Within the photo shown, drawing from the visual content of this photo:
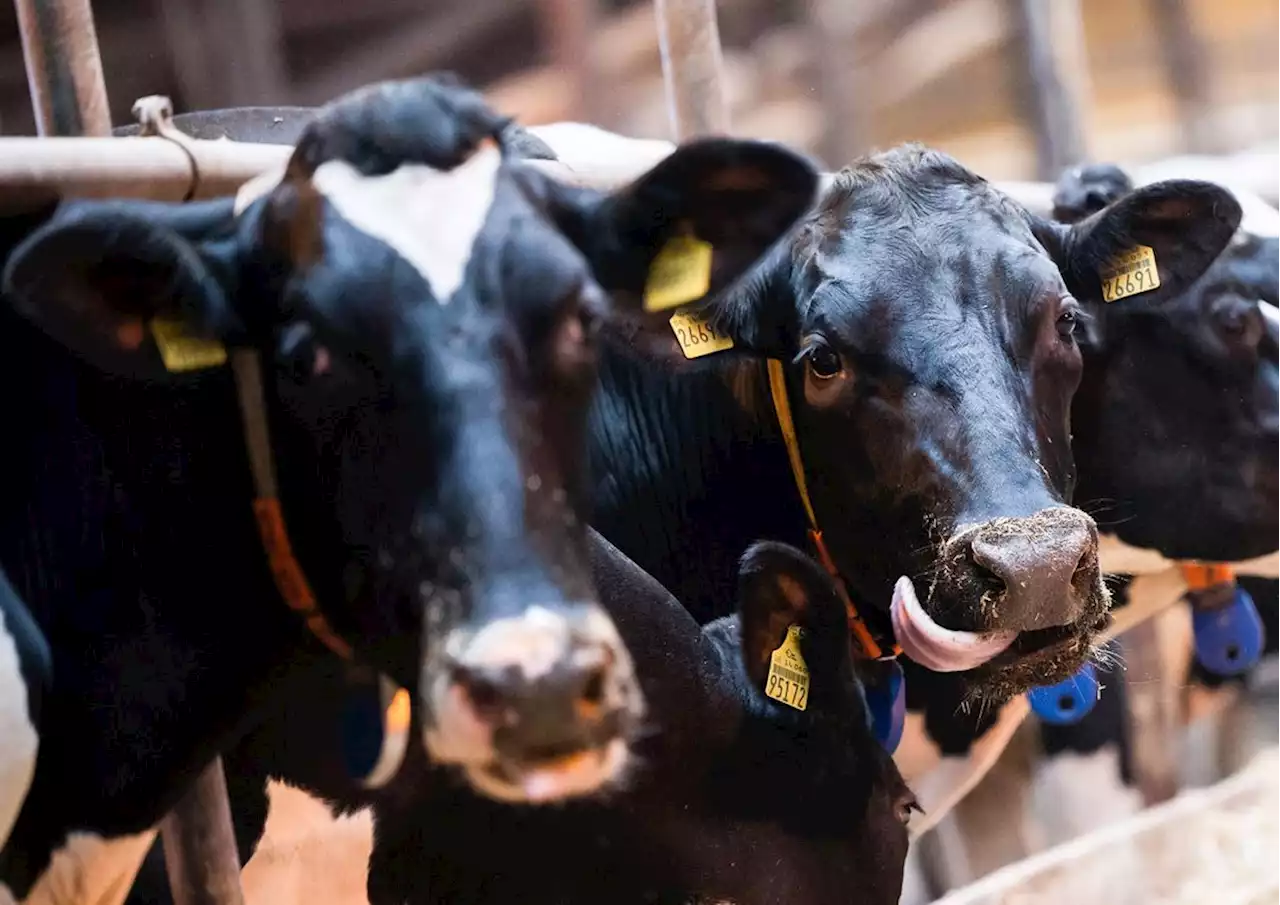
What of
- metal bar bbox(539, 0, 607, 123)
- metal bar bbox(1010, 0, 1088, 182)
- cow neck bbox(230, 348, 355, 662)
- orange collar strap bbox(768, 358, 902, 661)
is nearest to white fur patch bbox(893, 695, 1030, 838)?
orange collar strap bbox(768, 358, 902, 661)

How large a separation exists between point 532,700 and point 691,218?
555 millimetres

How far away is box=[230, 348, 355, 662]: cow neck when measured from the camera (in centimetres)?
125

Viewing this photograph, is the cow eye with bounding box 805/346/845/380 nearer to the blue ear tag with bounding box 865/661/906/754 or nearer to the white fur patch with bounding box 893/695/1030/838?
the blue ear tag with bounding box 865/661/906/754

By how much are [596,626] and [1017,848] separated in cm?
272

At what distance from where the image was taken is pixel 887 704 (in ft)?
6.19

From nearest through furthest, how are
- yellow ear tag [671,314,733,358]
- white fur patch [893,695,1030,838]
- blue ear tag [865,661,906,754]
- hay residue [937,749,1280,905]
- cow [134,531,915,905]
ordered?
cow [134,531,915,905], yellow ear tag [671,314,733,358], blue ear tag [865,661,906,754], white fur patch [893,695,1030,838], hay residue [937,749,1280,905]

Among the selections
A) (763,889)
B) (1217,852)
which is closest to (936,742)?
(763,889)

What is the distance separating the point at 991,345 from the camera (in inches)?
64.4

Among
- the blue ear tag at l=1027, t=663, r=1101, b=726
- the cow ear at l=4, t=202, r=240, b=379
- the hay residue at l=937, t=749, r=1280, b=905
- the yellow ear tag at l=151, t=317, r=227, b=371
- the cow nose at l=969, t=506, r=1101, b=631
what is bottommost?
the hay residue at l=937, t=749, r=1280, b=905

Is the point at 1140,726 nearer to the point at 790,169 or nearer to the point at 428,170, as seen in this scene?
the point at 790,169

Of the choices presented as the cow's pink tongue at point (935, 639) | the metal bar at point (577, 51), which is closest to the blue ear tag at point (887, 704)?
the cow's pink tongue at point (935, 639)

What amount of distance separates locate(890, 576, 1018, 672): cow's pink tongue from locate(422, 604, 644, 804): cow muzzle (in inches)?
21.4

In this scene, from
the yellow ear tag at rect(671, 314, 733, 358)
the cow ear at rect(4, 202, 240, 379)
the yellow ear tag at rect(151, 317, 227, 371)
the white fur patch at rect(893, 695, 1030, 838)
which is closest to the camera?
the cow ear at rect(4, 202, 240, 379)

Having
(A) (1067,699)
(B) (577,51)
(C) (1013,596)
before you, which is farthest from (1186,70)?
(C) (1013,596)
